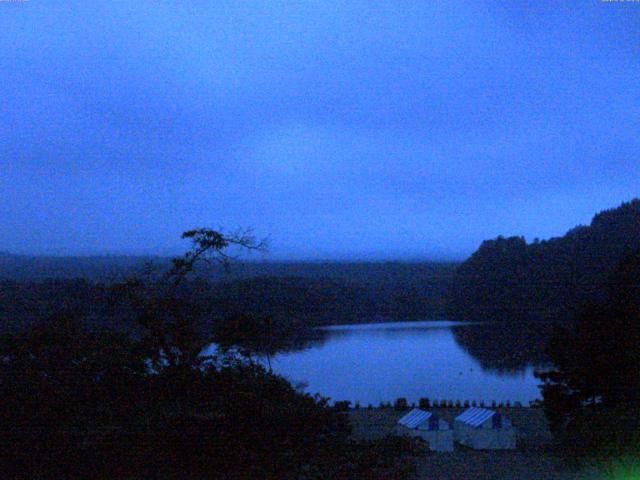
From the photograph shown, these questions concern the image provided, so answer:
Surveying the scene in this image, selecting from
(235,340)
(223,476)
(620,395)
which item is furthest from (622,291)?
(223,476)

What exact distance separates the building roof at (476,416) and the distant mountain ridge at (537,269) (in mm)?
13068

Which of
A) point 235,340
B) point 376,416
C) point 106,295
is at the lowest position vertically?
point 376,416

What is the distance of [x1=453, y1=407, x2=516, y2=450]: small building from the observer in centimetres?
1412

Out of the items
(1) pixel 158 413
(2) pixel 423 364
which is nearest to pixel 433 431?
(1) pixel 158 413

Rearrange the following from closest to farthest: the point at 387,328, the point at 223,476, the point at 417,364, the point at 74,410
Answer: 1. the point at 223,476
2. the point at 74,410
3. the point at 417,364
4. the point at 387,328

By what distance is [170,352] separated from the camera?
578 centimetres

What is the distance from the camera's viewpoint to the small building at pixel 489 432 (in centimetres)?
1412

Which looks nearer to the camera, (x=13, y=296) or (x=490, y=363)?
(x=13, y=296)

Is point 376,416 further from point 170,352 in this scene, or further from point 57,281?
point 170,352

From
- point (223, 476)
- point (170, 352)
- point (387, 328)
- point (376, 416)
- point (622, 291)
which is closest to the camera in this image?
point (223, 476)

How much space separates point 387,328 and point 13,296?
22937 millimetres

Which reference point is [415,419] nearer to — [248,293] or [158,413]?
[248,293]

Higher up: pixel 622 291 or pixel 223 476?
pixel 622 291

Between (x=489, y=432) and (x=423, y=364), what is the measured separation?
11300 millimetres
